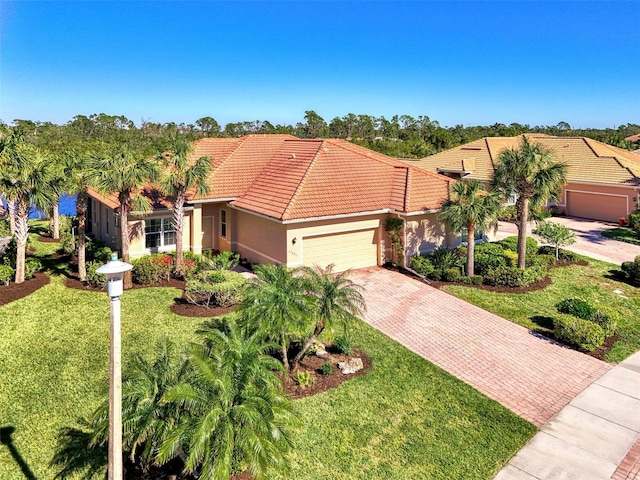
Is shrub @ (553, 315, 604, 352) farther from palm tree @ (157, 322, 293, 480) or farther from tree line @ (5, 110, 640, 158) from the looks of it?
tree line @ (5, 110, 640, 158)

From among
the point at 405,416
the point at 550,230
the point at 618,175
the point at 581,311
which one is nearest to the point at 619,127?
the point at 618,175

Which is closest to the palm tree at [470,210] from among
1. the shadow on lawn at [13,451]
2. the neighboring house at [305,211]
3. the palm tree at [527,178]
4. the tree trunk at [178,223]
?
the palm tree at [527,178]

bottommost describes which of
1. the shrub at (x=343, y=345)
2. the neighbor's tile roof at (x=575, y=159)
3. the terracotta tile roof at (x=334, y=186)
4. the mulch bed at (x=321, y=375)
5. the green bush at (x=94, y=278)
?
the mulch bed at (x=321, y=375)

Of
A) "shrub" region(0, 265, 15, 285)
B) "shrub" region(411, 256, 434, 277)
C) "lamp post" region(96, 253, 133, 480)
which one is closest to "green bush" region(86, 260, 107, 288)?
"shrub" region(0, 265, 15, 285)

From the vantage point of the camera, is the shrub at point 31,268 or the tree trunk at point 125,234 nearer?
the tree trunk at point 125,234

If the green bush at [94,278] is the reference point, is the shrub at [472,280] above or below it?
below

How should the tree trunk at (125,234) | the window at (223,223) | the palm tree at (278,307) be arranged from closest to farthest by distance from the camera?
1. the palm tree at (278,307)
2. the tree trunk at (125,234)
3. the window at (223,223)

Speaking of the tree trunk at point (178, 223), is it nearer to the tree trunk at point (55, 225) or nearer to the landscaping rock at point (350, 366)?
the landscaping rock at point (350, 366)
